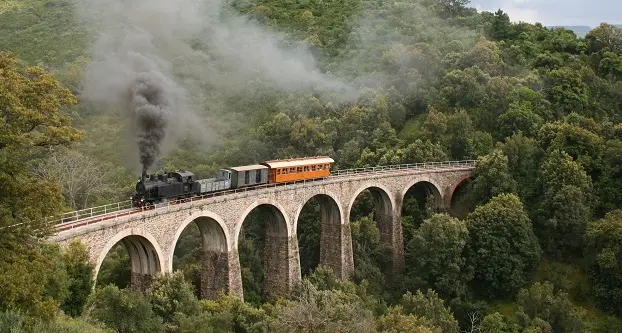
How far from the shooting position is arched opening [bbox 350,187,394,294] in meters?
45.2

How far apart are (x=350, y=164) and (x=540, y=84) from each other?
24.1m

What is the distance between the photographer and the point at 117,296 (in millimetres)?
Answer: 23281

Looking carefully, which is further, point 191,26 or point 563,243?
point 191,26

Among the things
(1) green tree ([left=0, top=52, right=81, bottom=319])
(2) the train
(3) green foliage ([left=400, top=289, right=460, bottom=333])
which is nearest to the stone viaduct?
(2) the train

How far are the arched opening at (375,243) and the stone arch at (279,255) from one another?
729cm

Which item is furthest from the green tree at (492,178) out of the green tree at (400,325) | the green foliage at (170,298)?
the green foliage at (170,298)

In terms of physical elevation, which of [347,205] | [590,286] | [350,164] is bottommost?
[590,286]

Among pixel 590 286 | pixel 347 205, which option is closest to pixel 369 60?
pixel 347 205

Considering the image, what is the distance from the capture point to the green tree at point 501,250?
42938 mm

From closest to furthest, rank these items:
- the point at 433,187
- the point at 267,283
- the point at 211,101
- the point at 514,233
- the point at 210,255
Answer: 1. the point at 210,255
2. the point at 267,283
3. the point at 514,233
4. the point at 433,187
5. the point at 211,101

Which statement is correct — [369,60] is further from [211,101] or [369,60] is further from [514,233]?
[514,233]

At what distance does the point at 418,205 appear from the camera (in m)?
52.4

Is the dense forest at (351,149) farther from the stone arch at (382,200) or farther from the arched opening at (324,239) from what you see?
the stone arch at (382,200)

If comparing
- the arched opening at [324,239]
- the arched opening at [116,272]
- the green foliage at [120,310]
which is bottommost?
the green foliage at [120,310]
